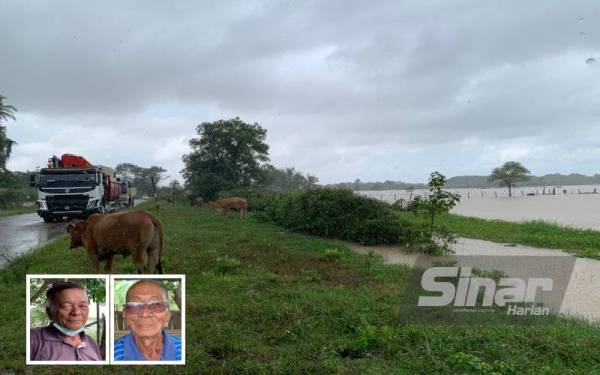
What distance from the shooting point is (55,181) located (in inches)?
712

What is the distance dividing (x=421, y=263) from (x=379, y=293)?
448 centimetres

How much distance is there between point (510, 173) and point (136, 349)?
257ft

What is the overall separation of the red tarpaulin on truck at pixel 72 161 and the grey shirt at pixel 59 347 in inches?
718

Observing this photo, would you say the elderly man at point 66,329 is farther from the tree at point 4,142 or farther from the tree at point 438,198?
the tree at point 4,142

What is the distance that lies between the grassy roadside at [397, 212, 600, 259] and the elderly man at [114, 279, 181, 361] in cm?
1198

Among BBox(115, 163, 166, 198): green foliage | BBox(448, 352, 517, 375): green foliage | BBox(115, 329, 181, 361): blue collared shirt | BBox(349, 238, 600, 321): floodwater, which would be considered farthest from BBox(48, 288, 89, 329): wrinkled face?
BBox(115, 163, 166, 198): green foliage

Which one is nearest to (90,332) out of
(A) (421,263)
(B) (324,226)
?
(A) (421,263)

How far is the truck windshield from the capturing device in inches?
711

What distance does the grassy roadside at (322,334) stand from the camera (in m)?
4.14

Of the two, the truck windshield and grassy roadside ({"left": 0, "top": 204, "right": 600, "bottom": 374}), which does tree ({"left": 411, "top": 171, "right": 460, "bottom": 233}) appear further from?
the truck windshield

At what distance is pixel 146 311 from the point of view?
11.3 ft

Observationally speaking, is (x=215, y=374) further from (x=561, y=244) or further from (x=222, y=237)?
(x=561, y=244)

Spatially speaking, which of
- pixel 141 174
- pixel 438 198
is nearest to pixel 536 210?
pixel 438 198

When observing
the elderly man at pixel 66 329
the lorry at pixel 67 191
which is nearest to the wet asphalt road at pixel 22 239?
the lorry at pixel 67 191
